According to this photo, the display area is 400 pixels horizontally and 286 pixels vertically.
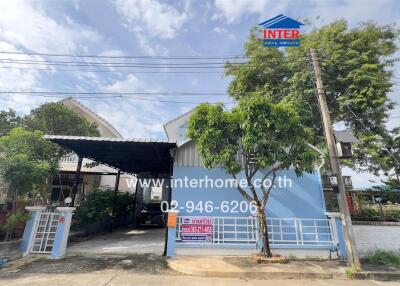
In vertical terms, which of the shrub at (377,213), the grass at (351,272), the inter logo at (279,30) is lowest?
→ the grass at (351,272)

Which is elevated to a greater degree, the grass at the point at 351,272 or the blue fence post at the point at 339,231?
the blue fence post at the point at 339,231

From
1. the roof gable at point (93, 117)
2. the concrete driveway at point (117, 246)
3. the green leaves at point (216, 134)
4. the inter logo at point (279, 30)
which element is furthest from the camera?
the roof gable at point (93, 117)

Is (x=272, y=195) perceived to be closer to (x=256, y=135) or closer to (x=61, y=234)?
(x=256, y=135)

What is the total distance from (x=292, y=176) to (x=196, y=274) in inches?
177

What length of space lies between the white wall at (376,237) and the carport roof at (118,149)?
666 cm

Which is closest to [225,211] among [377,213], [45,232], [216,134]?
[216,134]

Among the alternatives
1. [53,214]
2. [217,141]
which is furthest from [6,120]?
[217,141]

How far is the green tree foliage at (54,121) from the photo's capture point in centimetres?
1191

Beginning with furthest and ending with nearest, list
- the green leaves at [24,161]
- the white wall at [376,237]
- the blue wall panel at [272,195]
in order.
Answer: the blue wall panel at [272,195] → the white wall at [376,237] → the green leaves at [24,161]

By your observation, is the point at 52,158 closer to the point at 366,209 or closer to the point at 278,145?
the point at 278,145

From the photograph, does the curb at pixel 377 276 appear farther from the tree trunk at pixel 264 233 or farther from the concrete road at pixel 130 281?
the tree trunk at pixel 264 233

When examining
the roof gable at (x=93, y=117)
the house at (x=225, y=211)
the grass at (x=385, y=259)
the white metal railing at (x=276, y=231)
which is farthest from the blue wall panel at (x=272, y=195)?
the roof gable at (x=93, y=117)

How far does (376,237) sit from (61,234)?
968 centimetres

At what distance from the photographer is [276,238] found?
23.7 feet
